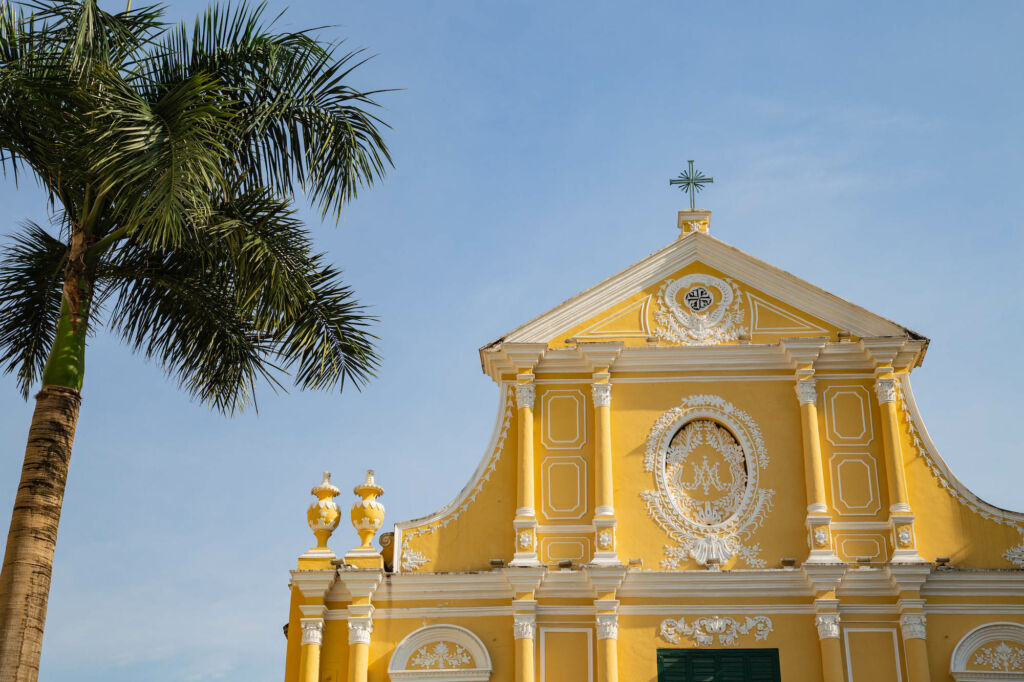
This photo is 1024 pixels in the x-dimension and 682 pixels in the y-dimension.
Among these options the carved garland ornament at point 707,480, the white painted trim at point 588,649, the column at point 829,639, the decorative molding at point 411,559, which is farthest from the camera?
the carved garland ornament at point 707,480

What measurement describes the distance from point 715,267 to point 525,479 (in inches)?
172

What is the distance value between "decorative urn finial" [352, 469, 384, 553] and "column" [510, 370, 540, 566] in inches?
74.2

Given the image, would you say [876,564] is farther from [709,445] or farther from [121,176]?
[121,176]

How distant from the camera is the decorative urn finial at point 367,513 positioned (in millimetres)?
17109

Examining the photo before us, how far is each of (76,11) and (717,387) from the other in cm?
991

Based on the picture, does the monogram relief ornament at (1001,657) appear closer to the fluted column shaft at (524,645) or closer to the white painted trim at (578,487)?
the white painted trim at (578,487)

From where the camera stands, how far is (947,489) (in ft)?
56.9

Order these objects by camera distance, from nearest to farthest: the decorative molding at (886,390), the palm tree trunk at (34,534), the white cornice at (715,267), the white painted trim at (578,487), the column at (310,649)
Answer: the palm tree trunk at (34,534) → the column at (310,649) → the white painted trim at (578,487) → the decorative molding at (886,390) → the white cornice at (715,267)

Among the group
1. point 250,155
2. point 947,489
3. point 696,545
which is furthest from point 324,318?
point 947,489

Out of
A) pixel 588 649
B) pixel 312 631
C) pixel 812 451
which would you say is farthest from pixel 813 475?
pixel 312 631

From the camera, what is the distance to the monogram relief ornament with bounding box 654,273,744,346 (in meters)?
18.3

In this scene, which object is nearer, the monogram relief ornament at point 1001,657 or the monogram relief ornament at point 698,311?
the monogram relief ornament at point 1001,657

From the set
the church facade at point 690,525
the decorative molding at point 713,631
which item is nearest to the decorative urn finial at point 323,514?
the church facade at point 690,525

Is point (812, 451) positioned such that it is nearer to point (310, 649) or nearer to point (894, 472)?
point (894, 472)
